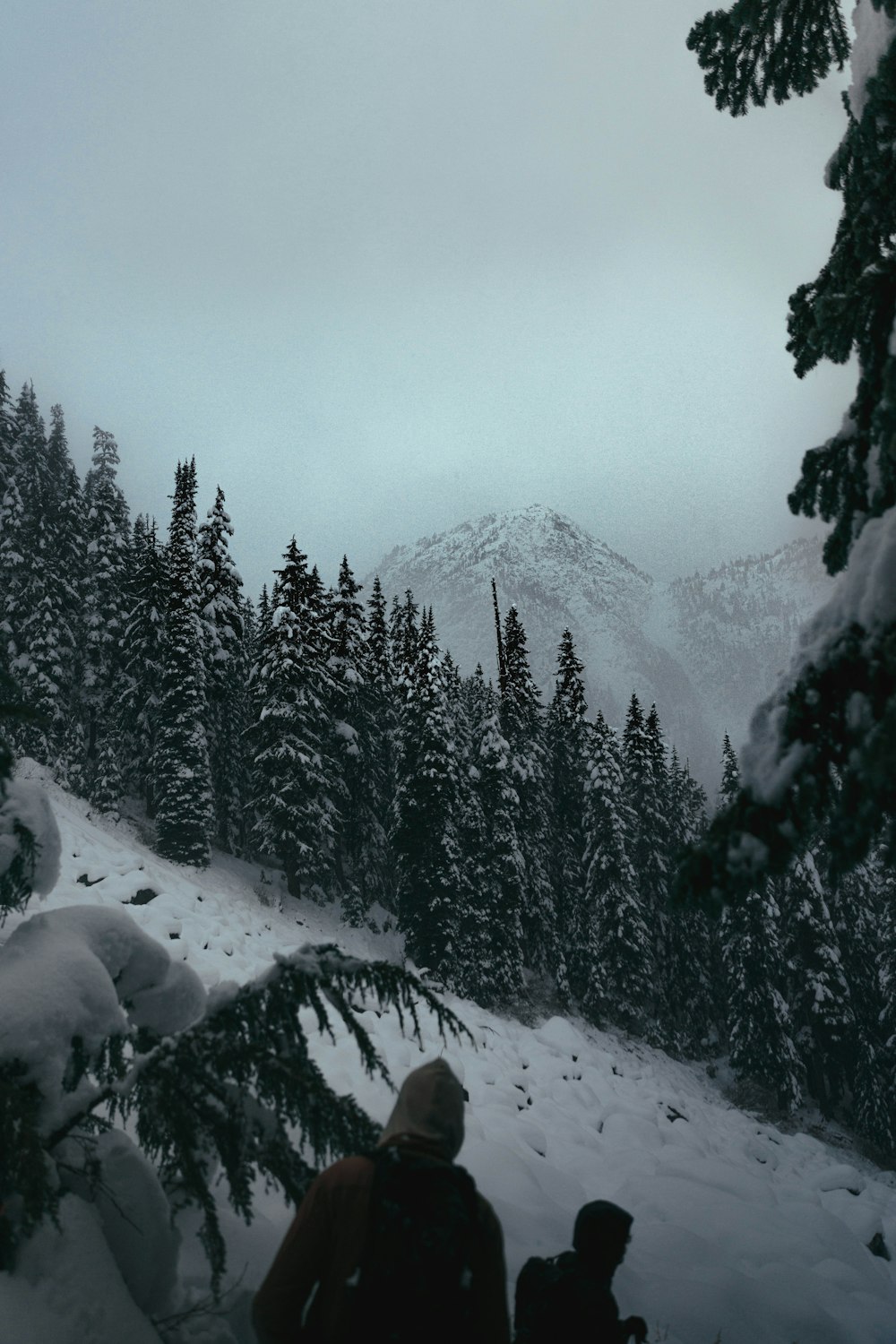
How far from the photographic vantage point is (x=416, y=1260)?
7.00 ft

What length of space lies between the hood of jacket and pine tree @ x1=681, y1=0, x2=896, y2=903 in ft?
3.92

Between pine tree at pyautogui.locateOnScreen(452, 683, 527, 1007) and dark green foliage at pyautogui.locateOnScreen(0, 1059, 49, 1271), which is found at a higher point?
dark green foliage at pyautogui.locateOnScreen(0, 1059, 49, 1271)

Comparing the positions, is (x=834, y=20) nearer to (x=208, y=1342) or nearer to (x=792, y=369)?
(x=792, y=369)

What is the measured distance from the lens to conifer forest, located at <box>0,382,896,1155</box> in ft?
82.1

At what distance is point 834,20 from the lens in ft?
17.6

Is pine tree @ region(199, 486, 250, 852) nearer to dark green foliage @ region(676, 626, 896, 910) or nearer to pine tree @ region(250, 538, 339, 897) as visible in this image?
pine tree @ region(250, 538, 339, 897)

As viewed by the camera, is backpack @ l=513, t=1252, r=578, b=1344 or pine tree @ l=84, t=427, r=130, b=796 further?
pine tree @ l=84, t=427, r=130, b=796

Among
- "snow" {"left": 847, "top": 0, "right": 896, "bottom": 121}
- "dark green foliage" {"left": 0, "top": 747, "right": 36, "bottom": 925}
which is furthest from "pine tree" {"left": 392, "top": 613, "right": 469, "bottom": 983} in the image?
"snow" {"left": 847, "top": 0, "right": 896, "bottom": 121}

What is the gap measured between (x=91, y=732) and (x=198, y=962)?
80.0 feet

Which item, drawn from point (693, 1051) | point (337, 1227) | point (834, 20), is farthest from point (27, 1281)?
point (693, 1051)

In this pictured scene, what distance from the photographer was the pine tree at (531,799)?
28.6m

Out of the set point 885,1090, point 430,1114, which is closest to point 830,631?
point 430,1114

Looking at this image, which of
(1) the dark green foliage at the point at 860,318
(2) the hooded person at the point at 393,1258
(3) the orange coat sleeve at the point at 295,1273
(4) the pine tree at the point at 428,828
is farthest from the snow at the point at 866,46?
(4) the pine tree at the point at 428,828

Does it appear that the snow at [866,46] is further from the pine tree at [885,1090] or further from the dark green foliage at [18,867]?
the pine tree at [885,1090]
